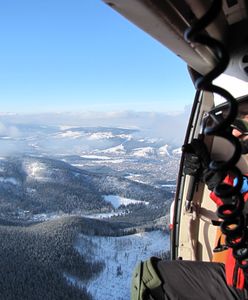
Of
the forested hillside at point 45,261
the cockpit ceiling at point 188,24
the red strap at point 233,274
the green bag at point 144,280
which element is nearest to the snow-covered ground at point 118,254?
the forested hillside at point 45,261

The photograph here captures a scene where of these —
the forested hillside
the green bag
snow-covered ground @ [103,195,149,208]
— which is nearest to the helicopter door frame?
the green bag

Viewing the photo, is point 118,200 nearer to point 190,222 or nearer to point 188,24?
point 190,222

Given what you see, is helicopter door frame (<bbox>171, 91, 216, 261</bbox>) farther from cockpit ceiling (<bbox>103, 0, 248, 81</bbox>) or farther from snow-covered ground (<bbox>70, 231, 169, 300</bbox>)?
snow-covered ground (<bbox>70, 231, 169, 300</bbox>)

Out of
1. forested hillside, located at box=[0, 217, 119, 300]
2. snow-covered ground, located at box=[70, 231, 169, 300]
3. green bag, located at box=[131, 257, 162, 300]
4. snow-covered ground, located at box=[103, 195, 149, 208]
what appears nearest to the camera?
green bag, located at box=[131, 257, 162, 300]

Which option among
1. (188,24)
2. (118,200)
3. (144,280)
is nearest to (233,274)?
(144,280)

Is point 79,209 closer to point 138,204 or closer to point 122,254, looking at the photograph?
point 138,204

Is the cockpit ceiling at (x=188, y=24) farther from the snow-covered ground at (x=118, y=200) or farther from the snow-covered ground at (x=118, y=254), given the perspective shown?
the snow-covered ground at (x=118, y=200)

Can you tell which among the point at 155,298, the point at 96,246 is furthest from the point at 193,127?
the point at 96,246
